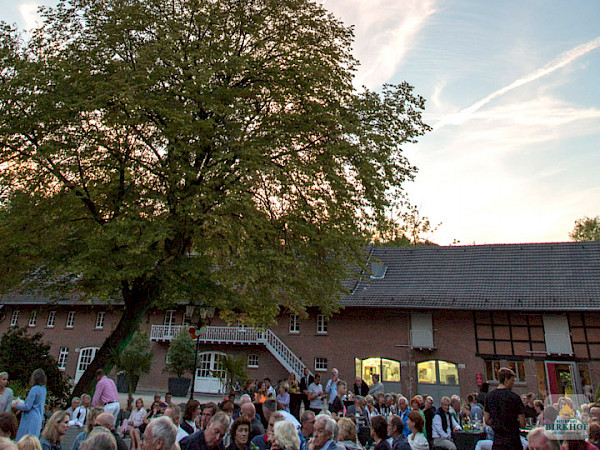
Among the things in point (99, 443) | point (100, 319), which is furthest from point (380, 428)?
point (100, 319)

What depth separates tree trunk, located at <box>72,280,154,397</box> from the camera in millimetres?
13258

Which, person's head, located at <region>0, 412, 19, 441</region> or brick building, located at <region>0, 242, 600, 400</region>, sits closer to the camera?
person's head, located at <region>0, 412, 19, 441</region>

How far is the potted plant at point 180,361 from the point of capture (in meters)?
27.8

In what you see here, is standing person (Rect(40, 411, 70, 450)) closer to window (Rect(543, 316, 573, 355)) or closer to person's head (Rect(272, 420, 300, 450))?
person's head (Rect(272, 420, 300, 450))

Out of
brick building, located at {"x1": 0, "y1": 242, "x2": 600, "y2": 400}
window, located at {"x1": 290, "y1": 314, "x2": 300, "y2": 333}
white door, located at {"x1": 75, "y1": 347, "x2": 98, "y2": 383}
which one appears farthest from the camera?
white door, located at {"x1": 75, "y1": 347, "x2": 98, "y2": 383}

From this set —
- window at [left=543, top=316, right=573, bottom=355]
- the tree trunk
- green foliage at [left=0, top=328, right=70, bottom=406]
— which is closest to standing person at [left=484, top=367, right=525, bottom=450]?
the tree trunk

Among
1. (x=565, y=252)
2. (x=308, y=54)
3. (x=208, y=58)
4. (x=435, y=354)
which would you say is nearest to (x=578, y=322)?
(x=565, y=252)

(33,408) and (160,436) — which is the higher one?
(160,436)

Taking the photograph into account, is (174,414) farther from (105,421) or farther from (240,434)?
(240,434)

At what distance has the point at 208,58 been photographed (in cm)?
1262

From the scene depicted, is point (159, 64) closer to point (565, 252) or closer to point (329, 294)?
point (329, 294)

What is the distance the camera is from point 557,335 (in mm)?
23031

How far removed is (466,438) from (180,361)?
21421 millimetres

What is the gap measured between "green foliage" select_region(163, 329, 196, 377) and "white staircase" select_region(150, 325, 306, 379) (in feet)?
3.75
